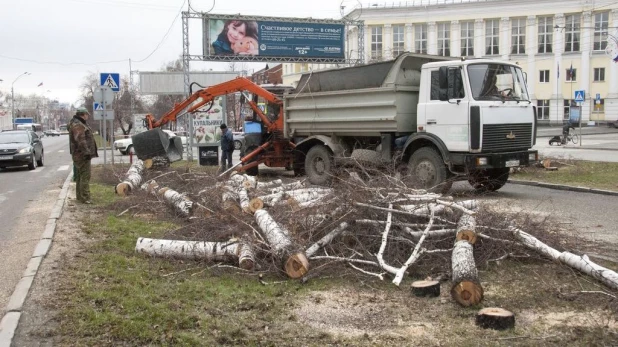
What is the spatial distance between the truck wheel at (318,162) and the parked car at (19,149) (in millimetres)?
12222

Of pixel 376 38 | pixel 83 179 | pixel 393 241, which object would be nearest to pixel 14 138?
pixel 83 179

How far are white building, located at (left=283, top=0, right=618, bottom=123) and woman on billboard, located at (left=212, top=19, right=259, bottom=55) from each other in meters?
35.8

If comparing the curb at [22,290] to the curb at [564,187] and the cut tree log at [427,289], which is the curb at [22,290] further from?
the curb at [564,187]

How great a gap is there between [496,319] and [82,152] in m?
9.20

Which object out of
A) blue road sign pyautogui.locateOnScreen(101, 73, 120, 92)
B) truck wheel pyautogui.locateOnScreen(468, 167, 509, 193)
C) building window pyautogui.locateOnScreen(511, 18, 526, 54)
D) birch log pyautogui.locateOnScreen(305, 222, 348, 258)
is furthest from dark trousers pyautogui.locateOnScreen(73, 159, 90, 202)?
building window pyautogui.locateOnScreen(511, 18, 526, 54)

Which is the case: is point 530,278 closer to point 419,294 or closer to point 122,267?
point 419,294

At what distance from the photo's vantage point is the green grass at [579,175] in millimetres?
13718

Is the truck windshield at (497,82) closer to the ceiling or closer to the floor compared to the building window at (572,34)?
closer to the floor

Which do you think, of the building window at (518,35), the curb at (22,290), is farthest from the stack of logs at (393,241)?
the building window at (518,35)

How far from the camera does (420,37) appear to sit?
225 feet

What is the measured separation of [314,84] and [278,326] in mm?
10783

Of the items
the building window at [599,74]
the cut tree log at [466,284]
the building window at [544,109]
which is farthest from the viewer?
the building window at [544,109]

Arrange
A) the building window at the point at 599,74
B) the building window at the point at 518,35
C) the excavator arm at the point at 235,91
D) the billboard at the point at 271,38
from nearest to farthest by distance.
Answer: the excavator arm at the point at 235,91 → the billboard at the point at 271,38 → the building window at the point at 599,74 → the building window at the point at 518,35

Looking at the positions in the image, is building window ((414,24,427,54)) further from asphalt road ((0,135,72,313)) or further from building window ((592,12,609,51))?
asphalt road ((0,135,72,313))
